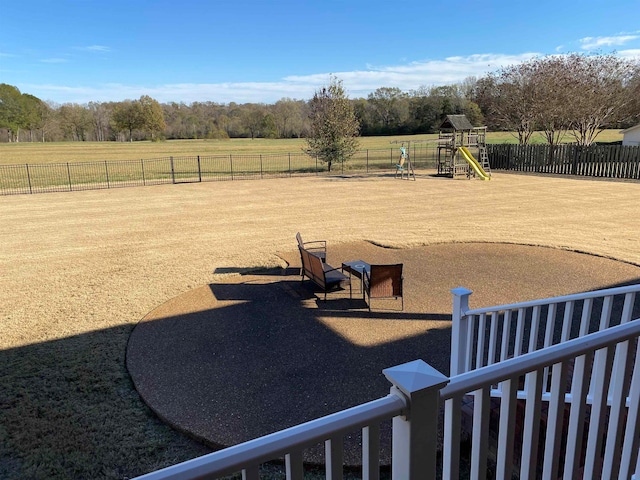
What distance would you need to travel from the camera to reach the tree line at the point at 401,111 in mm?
32812

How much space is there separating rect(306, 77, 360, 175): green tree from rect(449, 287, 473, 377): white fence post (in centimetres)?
2891

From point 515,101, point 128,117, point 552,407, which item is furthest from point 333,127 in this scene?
point 128,117

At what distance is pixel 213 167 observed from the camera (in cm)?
4331

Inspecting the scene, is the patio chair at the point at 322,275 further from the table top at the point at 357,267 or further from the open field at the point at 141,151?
the open field at the point at 141,151

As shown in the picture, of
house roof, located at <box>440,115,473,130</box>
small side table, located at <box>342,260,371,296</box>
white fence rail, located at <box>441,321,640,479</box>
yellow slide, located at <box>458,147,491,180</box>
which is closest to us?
white fence rail, located at <box>441,321,640,479</box>

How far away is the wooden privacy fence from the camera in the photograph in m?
24.0

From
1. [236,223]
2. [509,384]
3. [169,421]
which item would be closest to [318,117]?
[236,223]

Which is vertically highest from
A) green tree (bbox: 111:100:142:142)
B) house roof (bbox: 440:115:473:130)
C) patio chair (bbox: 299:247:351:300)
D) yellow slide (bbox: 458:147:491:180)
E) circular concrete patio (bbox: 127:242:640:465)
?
green tree (bbox: 111:100:142:142)

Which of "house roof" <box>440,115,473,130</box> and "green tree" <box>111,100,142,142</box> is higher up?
"green tree" <box>111,100,142,142</box>

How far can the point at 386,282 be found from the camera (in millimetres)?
7004

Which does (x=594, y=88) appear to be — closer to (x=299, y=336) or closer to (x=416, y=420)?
(x=299, y=336)

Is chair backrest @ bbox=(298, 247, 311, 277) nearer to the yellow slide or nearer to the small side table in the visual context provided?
the small side table

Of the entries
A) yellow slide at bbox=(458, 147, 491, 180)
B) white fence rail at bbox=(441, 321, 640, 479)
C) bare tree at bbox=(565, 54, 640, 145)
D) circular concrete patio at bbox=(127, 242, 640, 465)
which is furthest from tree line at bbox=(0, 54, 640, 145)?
white fence rail at bbox=(441, 321, 640, 479)

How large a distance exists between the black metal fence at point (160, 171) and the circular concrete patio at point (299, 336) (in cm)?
1919
